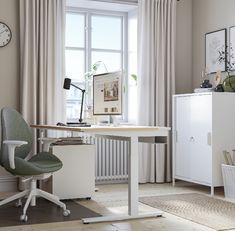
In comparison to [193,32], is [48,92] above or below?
below

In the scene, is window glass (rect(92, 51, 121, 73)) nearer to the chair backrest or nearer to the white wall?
the white wall

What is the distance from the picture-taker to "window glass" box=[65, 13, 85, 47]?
19.6ft

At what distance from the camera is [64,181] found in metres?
4.64

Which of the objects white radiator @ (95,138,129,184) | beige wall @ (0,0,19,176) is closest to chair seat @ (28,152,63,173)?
beige wall @ (0,0,19,176)

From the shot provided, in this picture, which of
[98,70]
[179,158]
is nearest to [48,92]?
[98,70]

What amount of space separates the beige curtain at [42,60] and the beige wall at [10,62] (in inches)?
3.9

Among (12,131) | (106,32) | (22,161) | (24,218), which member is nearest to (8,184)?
(12,131)

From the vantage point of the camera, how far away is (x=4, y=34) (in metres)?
5.25

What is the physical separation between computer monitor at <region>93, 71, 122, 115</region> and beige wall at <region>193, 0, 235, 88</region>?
191 cm

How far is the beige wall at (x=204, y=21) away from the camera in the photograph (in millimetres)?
5559

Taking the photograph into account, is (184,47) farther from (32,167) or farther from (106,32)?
(32,167)

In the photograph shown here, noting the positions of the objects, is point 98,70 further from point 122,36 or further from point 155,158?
point 155,158

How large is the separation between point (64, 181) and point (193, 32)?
286cm

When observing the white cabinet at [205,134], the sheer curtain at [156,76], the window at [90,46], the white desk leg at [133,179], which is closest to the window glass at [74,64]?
the window at [90,46]
